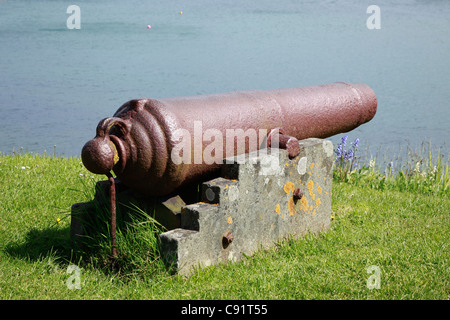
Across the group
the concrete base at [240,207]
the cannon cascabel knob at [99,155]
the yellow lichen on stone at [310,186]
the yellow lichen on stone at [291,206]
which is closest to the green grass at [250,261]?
the concrete base at [240,207]

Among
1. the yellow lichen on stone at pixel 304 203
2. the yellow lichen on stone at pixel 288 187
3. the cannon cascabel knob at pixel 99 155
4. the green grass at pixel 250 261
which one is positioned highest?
the cannon cascabel knob at pixel 99 155

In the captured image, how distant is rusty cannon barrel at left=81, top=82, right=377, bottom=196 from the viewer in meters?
3.75

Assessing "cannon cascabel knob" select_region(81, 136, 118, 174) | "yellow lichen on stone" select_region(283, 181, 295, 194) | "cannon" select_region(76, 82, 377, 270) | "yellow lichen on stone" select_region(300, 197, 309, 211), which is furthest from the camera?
"yellow lichen on stone" select_region(300, 197, 309, 211)

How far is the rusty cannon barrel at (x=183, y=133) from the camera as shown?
3.75 m

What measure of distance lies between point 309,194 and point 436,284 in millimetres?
1294

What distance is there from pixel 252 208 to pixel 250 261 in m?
0.40

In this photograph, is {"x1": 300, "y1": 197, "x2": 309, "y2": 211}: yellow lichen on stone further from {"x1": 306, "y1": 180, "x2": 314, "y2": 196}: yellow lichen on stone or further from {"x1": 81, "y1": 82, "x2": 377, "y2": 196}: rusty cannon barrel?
{"x1": 81, "y1": 82, "x2": 377, "y2": 196}: rusty cannon barrel

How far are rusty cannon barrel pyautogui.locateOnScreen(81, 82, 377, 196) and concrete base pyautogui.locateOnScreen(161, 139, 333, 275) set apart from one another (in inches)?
6.7

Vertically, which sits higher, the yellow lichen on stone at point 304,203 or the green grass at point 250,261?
the yellow lichen on stone at point 304,203

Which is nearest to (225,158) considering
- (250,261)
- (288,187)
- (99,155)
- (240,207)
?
(240,207)

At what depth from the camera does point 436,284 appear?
3830 mm

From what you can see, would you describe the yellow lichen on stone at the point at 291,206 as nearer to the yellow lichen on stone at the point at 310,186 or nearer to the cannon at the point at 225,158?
the cannon at the point at 225,158

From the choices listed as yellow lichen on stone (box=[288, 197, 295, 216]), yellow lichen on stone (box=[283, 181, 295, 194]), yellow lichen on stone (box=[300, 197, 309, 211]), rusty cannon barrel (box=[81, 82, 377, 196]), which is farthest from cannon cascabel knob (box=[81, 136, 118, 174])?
yellow lichen on stone (box=[300, 197, 309, 211])
